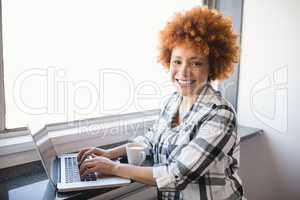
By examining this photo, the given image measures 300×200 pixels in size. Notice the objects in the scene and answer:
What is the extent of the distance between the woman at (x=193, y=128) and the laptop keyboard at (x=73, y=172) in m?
0.02

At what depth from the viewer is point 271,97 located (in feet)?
5.88

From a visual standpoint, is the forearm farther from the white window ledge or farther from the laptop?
the white window ledge

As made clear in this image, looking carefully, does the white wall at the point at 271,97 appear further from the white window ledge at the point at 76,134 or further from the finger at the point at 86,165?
the finger at the point at 86,165

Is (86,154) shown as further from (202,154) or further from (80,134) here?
(202,154)

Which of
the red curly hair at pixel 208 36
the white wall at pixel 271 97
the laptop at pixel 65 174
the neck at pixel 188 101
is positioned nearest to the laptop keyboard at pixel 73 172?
the laptop at pixel 65 174

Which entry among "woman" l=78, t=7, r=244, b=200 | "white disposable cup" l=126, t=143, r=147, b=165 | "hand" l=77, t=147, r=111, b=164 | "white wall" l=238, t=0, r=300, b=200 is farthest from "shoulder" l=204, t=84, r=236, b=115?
"white wall" l=238, t=0, r=300, b=200

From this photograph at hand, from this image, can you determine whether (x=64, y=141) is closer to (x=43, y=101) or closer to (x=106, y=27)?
(x=43, y=101)

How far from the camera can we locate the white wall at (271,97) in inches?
67.2

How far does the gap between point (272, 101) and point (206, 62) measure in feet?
2.74

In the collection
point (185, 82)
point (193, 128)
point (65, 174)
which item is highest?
point (185, 82)

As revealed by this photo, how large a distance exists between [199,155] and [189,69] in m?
0.34

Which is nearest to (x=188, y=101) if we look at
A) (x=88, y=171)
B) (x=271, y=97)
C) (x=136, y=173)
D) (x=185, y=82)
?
(x=185, y=82)

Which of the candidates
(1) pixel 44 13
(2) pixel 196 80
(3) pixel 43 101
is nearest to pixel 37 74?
(3) pixel 43 101

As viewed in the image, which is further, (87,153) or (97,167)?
(87,153)
